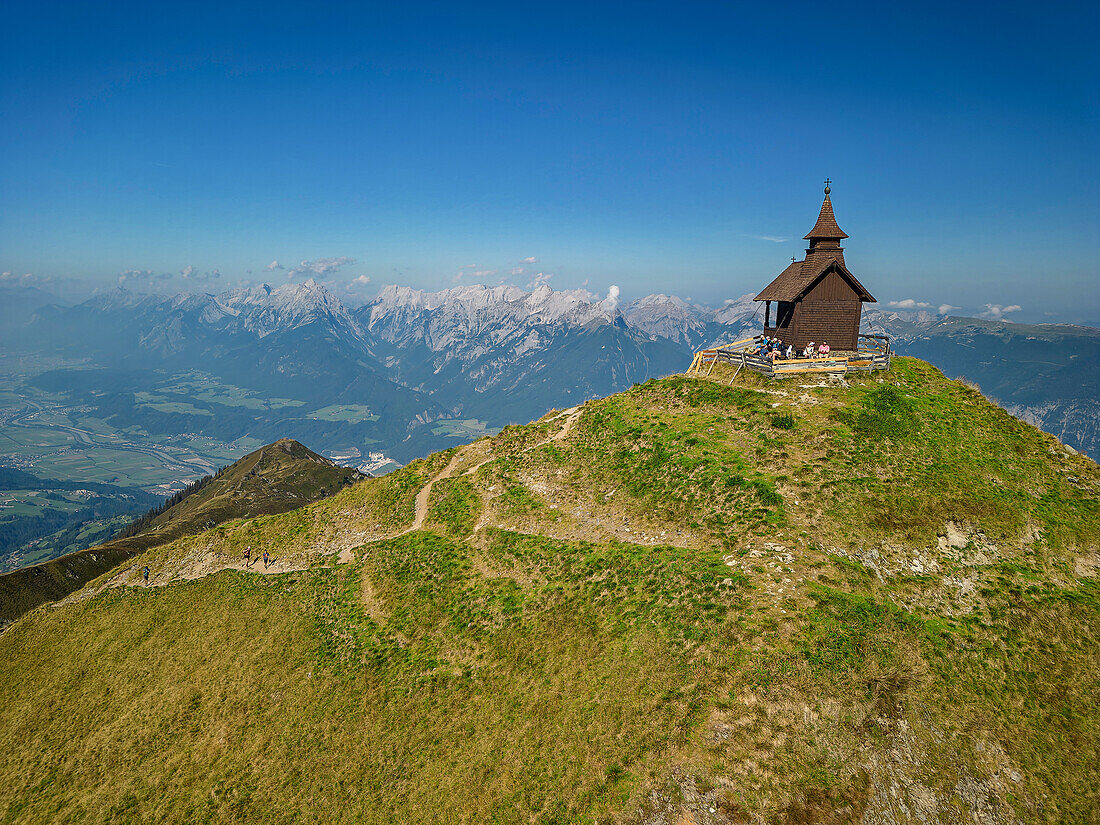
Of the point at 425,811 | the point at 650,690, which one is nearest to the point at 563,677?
the point at 650,690

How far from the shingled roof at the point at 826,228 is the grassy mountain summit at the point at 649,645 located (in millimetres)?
14718

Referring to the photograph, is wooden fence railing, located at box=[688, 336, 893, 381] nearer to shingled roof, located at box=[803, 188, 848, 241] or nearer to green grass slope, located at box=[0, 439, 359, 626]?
shingled roof, located at box=[803, 188, 848, 241]

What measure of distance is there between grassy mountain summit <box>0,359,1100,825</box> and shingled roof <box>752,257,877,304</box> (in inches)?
359

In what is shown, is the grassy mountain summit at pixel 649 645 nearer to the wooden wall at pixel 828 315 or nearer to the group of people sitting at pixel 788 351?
the group of people sitting at pixel 788 351

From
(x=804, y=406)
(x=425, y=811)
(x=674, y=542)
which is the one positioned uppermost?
(x=804, y=406)

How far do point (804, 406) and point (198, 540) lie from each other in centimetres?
5961

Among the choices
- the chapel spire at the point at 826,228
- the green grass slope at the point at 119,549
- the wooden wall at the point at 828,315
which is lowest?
the green grass slope at the point at 119,549

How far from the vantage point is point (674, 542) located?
30688 millimetres

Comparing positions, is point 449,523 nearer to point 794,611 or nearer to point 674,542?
point 674,542

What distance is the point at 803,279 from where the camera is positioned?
4650cm

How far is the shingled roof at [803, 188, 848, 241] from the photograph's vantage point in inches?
1871

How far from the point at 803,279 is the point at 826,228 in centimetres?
618

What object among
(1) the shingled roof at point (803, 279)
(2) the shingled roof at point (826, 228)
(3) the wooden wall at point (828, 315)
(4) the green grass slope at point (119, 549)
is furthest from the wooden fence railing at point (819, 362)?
(4) the green grass slope at point (119, 549)

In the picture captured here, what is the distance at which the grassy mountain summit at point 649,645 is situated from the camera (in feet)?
62.0
